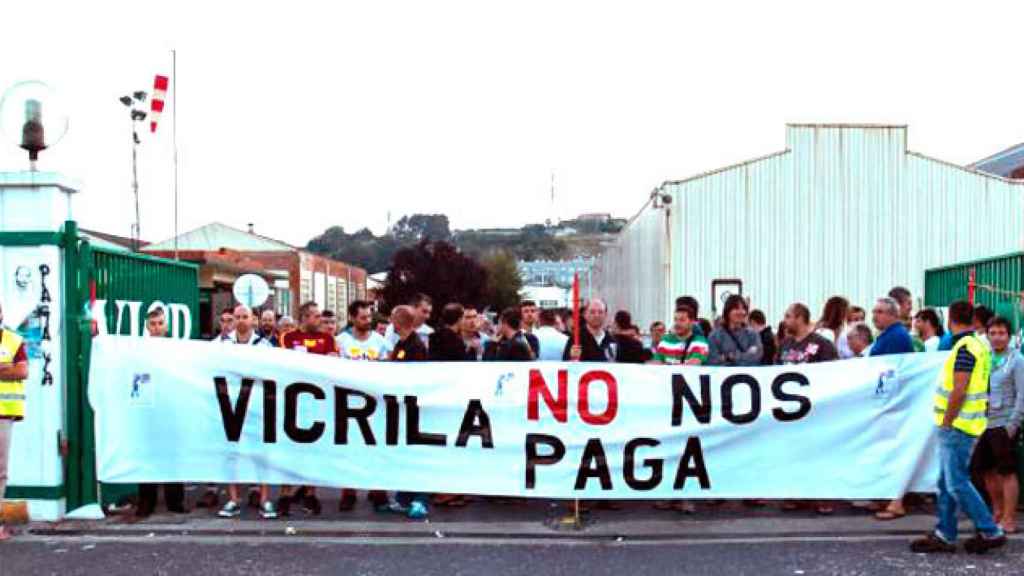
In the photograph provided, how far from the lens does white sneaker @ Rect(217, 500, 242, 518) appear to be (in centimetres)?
838

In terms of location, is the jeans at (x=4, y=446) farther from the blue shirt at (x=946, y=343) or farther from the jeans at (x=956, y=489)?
the blue shirt at (x=946, y=343)

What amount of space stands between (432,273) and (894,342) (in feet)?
184

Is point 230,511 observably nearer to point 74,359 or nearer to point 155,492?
point 155,492

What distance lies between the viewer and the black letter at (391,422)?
8.40 metres

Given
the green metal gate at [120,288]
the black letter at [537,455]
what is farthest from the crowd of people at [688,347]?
the black letter at [537,455]

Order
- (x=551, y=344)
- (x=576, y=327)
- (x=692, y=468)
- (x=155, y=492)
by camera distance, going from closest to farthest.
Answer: (x=576, y=327) → (x=692, y=468) → (x=155, y=492) → (x=551, y=344)

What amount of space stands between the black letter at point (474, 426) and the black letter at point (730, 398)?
191cm

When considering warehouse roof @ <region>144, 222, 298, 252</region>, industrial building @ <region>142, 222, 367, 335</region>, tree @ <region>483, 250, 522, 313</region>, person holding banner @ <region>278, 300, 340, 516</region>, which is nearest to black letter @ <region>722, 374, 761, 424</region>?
person holding banner @ <region>278, 300, 340, 516</region>

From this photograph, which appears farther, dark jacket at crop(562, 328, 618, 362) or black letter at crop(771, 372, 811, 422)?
dark jacket at crop(562, 328, 618, 362)

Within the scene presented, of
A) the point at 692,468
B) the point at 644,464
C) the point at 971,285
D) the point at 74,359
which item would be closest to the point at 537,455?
the point at 644,464

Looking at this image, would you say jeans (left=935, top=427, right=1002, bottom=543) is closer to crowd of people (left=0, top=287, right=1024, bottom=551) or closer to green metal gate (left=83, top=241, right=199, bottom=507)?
crowd of people (left=0, top=287, right=1024, bottom=551)

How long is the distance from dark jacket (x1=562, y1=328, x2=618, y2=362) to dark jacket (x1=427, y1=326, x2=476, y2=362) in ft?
3.01

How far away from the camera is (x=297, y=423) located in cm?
→ 843

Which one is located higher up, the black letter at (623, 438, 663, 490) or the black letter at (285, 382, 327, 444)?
the black letter at (285, 382, 327, 444)
